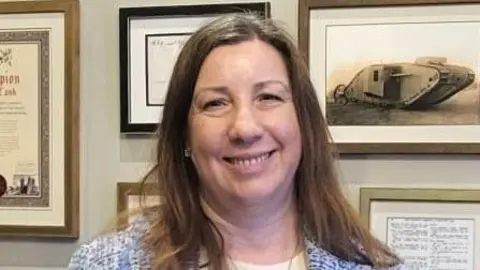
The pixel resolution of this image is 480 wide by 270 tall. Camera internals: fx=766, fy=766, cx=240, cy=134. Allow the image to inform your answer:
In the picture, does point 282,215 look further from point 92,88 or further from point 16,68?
point 16,68

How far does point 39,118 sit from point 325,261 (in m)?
0.89

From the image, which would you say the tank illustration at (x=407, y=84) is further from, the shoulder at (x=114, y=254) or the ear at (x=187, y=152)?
the shoulder at (x=114, y=254)

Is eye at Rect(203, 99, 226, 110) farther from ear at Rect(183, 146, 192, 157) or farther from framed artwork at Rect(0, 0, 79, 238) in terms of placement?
framed artwork at Rect(0, 0, 79, 238)

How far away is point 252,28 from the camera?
1.19 m

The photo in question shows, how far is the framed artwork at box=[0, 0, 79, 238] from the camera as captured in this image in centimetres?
177

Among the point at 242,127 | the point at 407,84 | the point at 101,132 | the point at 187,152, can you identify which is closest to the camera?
the point at 242,127

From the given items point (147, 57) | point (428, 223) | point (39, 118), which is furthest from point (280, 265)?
point (39, 118)

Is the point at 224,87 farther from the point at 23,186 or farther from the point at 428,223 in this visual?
the point at 23,186

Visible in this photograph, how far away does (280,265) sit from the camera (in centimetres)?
118

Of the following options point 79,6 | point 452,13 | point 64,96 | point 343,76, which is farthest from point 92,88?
point 452,13

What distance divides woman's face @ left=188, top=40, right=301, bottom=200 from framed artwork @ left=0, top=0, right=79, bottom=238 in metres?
0.70

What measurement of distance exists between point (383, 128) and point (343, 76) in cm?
14

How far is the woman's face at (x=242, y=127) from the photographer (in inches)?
43.3

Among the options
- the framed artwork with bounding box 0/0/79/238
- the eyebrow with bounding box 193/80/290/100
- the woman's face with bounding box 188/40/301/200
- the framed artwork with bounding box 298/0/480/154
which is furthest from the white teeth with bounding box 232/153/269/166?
the framed artwork with bounding box 0/0/79/238
